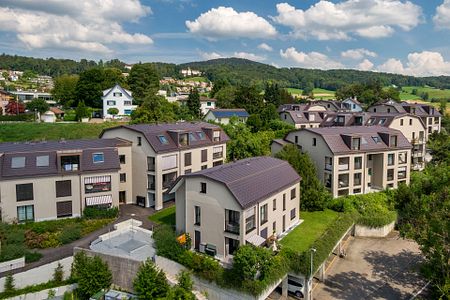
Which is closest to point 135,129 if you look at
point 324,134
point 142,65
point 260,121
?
point 324,134

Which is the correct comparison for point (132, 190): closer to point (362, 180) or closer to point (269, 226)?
point (269, 226)

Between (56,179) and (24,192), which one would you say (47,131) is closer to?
(56,179)

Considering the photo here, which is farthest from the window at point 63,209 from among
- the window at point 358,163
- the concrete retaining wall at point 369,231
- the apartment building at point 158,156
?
the window at point 358,163

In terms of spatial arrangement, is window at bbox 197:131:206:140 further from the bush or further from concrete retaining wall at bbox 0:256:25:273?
concrete retaining wall at bbox 0:256:25:273

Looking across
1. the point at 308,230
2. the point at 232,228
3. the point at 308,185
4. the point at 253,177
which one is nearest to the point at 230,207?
the point at 232,228

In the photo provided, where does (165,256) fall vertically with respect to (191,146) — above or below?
below

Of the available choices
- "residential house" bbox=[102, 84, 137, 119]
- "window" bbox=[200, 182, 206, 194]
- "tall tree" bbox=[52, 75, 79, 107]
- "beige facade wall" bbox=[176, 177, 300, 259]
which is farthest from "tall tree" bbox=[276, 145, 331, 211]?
"tall tree" bbox=[52, 75, 79, 107]
